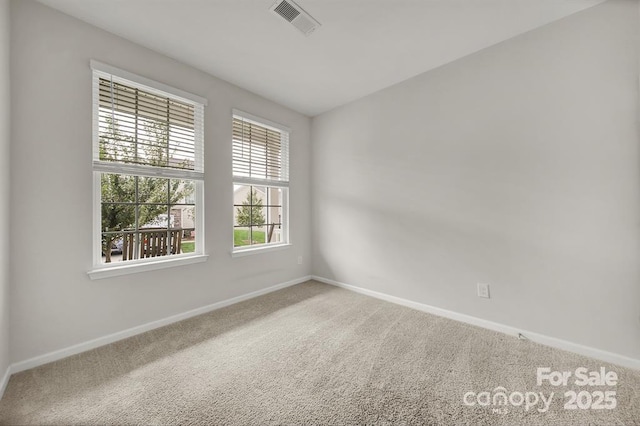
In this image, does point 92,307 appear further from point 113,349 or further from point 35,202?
point 35,202

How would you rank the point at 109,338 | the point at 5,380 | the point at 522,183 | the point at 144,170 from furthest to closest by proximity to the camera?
the point at 144,170, the point at 522,183, the point at 109,338, the point at 5,380

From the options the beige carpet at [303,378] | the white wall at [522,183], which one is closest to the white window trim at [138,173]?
the beige carpet at [303,378]

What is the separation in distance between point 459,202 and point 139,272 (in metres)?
3.11

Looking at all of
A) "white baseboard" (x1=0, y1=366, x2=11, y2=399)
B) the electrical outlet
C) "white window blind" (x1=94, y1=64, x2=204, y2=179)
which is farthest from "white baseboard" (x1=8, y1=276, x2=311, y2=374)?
the electrical outlet

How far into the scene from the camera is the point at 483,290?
7.91ft

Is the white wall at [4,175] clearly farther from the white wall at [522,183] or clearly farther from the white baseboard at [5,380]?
the white wall at [522,183]

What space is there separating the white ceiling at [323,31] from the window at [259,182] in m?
0.66

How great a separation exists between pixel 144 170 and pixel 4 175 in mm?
824

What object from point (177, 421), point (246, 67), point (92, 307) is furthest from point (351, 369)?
point (246, 67)

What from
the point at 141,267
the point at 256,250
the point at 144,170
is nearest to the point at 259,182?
the point at 256,250

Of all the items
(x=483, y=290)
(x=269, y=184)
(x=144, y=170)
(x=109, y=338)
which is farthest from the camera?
(x=269, y=184)

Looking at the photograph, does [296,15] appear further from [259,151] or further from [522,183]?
A: [522,183]

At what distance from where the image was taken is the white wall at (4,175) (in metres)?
1.56

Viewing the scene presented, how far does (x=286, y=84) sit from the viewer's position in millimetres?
3012
